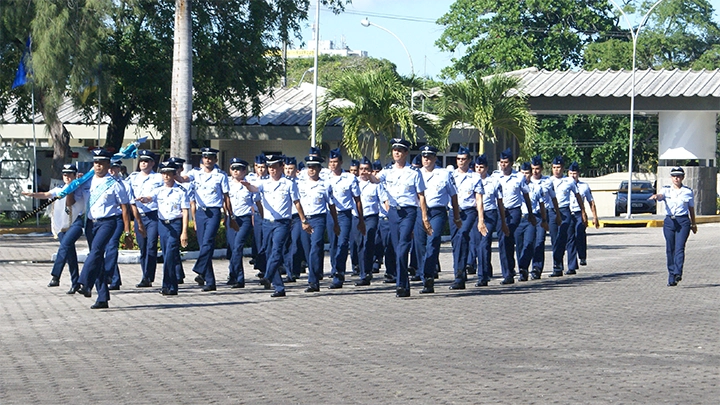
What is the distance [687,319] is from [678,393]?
16.1 feet

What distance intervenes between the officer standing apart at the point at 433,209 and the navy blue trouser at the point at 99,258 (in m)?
4.18

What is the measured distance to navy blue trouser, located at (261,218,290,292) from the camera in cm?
1510

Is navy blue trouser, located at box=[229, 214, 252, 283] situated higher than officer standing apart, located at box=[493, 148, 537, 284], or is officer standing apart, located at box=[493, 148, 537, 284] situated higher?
officer standing apart, located at box=[493, 148, 537, 284]

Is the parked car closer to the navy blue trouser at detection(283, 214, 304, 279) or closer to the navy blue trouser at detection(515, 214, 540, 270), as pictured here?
the navy blue trouser at detection(515, 214, 540, 270)

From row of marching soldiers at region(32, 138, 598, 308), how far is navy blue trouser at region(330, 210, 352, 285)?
0.02 meters

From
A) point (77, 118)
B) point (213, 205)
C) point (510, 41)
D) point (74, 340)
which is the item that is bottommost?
point (74, 340)

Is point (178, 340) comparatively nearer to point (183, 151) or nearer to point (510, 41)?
point (183, 151)

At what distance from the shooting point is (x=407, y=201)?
15234 millimetres

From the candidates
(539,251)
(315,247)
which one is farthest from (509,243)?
(315,247)

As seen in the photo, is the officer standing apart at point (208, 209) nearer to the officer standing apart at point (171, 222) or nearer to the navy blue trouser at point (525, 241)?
the officer standing apart at point (171, 222)

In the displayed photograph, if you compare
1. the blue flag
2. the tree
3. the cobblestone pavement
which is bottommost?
the cobblestone pavement

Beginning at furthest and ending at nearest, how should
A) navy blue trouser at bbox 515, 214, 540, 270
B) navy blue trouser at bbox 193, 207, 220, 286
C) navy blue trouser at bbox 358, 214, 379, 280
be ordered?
navy blue trouser at bbox 515, 214, 540, 270, navy blue trouser at bbox 358, 214, 379, 280, navy blue trouser at bbox 193, 207, 220, 286

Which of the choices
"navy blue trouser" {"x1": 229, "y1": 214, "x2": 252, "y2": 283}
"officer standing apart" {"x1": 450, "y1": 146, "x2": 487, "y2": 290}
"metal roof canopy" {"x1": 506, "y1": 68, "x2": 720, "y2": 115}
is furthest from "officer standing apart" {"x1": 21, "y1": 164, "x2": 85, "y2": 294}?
"metal roof canopy" {"x1": 506, "y1": 68, "x2": 720, "y2": 115}

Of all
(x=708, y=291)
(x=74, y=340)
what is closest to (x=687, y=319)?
(x=708, y=291)
